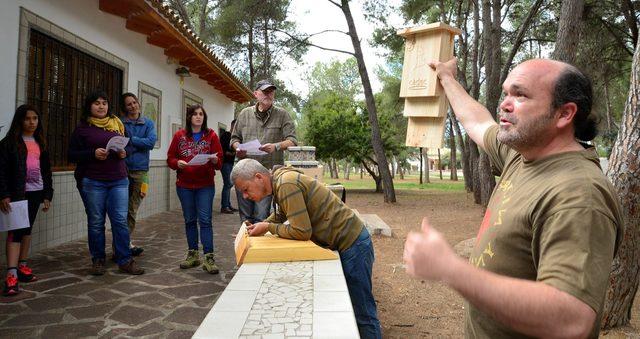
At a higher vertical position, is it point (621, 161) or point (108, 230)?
point (621, 161)

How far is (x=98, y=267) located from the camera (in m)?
4.64

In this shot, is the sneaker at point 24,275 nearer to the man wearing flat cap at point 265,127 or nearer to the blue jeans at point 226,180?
the man wearing flat cap at point 265,127

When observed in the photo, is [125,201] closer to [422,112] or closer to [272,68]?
[422,112]

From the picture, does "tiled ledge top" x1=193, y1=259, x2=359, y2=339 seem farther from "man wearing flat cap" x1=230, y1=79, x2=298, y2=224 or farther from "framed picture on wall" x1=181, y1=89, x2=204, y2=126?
"framed picture on wall" x1=181, y1=89, x2=204, y2=126

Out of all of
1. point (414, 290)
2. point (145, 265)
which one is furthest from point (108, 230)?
point (414, 290)

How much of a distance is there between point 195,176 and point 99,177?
0.96 m

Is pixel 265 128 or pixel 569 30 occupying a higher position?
pixel 569 30

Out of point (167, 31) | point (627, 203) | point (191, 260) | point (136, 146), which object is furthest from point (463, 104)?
point (167, 31)

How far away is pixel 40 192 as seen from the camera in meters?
4.38

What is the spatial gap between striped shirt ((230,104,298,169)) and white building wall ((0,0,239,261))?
8.58 ft

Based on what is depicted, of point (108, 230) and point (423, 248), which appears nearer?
point (423, 248)

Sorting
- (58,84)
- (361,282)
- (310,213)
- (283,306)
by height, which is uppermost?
(58,84)

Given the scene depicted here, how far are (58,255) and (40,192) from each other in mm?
1372

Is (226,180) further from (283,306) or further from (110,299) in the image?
(283,306)
